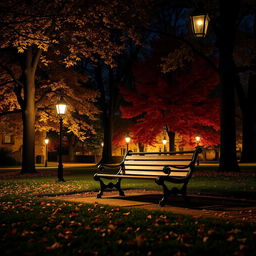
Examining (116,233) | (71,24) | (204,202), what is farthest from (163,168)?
(71,24)

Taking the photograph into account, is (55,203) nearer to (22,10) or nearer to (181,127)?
(22,10)

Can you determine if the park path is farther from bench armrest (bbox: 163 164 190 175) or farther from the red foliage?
the red foliage

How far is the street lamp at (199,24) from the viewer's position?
13422mm

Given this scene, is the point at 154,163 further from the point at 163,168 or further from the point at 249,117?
the point at 249,117

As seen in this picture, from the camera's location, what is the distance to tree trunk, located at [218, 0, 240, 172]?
1847 cm

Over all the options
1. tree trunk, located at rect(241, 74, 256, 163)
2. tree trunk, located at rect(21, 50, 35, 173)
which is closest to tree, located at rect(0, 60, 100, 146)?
tree trunk, located at rect(21, 50, 35, 173)

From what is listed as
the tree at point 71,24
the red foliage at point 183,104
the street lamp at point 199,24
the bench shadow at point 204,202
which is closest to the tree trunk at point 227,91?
the tree at point 71,24

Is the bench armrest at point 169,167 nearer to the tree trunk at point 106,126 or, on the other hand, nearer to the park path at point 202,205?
the park path at point 202,205

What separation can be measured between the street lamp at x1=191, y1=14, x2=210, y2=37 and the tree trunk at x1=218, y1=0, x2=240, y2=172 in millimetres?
5894

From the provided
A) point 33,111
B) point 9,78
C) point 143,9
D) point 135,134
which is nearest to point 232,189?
point 143,9

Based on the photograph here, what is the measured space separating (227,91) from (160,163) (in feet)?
35.3

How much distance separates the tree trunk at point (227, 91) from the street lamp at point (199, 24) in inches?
232

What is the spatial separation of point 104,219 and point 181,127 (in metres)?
27.4

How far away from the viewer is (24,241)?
5.09m
